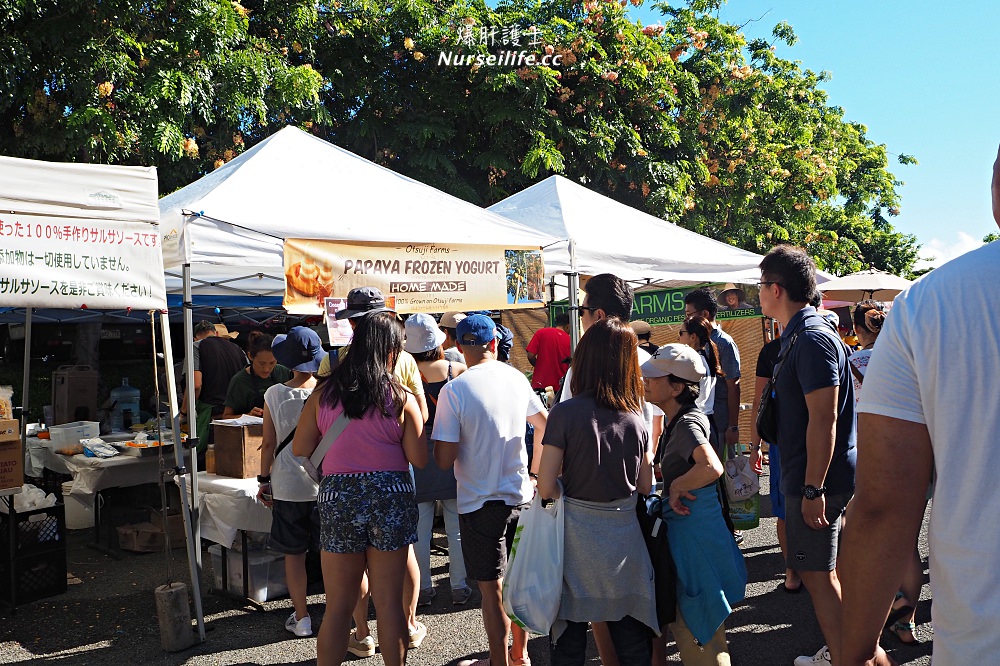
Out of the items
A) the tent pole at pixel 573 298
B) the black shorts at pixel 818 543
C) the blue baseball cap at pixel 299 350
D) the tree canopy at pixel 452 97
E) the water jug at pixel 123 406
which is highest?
the tree canopy at pixel 452 97

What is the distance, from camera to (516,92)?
1277 cm

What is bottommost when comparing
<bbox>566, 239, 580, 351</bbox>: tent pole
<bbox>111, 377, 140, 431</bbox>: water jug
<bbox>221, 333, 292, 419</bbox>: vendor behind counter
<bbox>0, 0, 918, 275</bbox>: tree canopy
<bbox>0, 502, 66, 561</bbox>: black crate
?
<bbox>0, 502, 66, 561</bbox>: black crate

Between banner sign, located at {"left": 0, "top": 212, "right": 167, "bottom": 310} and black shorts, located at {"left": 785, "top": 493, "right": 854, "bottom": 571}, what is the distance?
3358 millimetres

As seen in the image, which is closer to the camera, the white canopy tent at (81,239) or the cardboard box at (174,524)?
the white canopy tent at (81,239)

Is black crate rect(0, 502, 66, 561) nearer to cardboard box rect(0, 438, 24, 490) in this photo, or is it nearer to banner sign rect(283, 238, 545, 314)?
cardboard box rect(0, 438, 24, 490)

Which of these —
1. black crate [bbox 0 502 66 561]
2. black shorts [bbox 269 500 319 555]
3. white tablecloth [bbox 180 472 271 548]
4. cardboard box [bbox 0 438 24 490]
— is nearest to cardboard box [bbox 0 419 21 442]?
cardboard box [bbox 0 438 24 490]

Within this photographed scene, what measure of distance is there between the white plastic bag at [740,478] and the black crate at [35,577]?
451 cm

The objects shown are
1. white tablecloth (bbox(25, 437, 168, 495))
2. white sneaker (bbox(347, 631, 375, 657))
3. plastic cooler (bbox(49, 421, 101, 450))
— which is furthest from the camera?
plastic cooler (bbox(49, 421, 101, 450))

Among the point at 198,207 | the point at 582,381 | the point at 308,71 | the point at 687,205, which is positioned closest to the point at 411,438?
the point at 582,381

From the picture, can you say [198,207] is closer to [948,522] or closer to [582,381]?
[582,381]

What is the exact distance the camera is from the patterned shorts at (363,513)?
3418mm

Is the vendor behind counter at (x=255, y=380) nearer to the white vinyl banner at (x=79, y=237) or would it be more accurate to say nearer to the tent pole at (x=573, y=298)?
the white vinyl banner at (x=79, y=237)

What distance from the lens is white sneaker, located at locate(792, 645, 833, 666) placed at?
3932 millimetres

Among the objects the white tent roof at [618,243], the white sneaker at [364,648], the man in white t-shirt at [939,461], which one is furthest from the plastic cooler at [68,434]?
the man in white t-shirt at [939,461]
